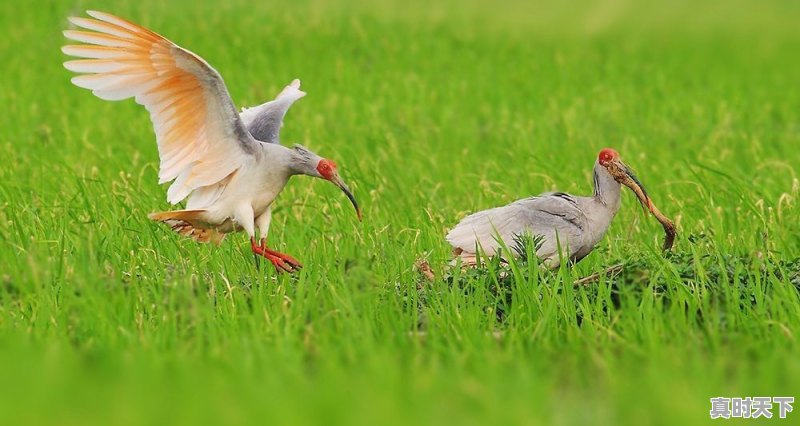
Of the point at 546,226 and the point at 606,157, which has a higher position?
the point at 606,157

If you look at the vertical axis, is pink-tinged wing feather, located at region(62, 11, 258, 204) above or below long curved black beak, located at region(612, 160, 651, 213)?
above

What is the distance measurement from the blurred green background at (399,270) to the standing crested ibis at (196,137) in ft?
0.69

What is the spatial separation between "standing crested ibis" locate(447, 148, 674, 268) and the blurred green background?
18 cm

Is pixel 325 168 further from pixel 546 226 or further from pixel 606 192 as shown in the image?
pixel 606 192

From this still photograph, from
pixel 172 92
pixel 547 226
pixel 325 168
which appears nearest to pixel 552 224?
pixel 547 226

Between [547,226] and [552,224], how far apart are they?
0.02 metres

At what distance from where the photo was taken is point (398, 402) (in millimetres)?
3367

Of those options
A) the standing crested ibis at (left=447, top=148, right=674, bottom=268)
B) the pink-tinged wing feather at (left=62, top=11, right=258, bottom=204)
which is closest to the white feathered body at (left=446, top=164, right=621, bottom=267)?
the standing crested ibis at (left=447, top=148, right=674, bottom=268)

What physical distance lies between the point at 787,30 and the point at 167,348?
2015 centimetres

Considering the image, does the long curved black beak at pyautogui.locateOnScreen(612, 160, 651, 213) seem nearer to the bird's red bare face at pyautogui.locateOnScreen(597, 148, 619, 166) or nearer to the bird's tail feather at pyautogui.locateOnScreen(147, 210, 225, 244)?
the bird's red bare face at pyautogui.locateOnScreen(597, 148, 619, 166)

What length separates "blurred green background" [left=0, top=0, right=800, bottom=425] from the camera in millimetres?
3568

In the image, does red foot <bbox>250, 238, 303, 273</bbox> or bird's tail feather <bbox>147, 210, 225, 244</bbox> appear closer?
red foot <bbox>250, 238, 303, 273</bbox>

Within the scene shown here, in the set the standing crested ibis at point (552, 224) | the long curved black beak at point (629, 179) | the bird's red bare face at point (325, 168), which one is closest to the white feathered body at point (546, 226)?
the standing crested ibis at point (552, 224)

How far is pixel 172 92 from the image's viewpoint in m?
5.69
